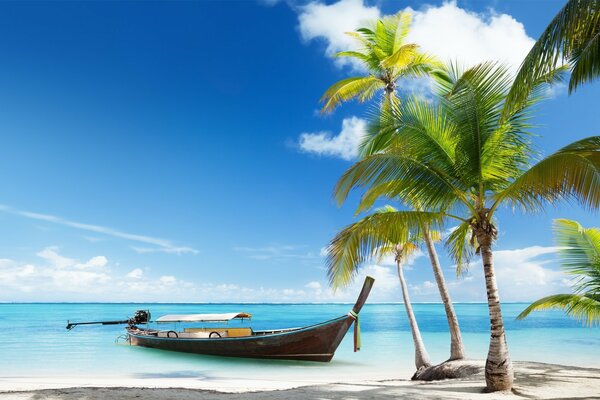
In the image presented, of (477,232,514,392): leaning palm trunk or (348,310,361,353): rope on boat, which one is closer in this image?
(477,232,514,392): leaning palm trunk

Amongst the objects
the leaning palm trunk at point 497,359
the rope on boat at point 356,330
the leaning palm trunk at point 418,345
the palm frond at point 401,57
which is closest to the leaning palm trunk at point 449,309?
the leaning palm trunk at point 418,345

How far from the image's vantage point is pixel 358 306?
1418 centimetres

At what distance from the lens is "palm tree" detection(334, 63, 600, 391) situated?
7191 millimetres

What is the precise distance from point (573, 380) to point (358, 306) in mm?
6778

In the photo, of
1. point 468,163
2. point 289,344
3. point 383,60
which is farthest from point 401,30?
point 289,344

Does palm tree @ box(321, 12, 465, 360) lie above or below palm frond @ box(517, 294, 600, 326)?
above

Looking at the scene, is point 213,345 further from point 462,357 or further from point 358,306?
point 462,357

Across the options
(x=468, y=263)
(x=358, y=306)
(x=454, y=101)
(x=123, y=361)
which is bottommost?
(x=123, y=361)

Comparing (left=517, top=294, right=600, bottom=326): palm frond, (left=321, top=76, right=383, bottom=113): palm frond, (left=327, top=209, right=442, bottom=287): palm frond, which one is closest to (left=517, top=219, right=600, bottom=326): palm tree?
(left=517, top=294, right=600, bottom=326): palm frond

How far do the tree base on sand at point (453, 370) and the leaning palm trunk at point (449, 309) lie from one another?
353mm

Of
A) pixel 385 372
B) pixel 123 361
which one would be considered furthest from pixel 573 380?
pixel 123 361

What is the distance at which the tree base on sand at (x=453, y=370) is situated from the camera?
9.62 metres

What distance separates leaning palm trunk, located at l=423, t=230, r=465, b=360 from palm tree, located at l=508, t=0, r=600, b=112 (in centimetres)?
568

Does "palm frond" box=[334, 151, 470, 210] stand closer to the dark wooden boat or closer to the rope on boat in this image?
the rope on boat
